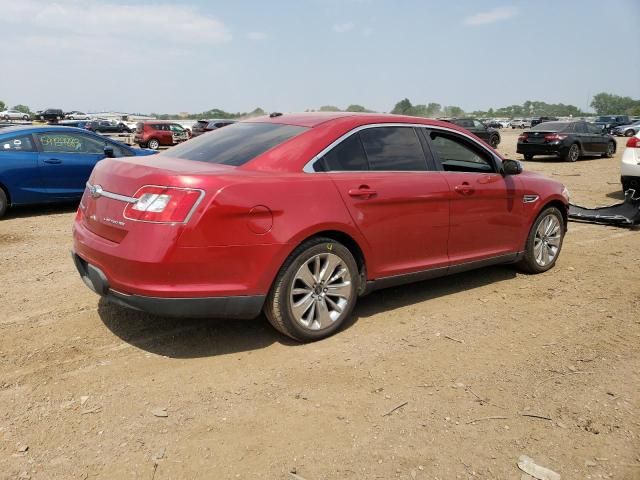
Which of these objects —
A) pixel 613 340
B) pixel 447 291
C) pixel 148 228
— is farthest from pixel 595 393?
pixel 148 228

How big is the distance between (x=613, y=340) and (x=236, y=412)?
287 cm

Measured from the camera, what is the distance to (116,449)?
2643 mm

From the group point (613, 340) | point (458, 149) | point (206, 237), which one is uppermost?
point (458, 149)

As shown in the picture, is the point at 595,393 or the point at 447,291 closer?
the point at 595,393

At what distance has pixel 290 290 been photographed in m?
3.64

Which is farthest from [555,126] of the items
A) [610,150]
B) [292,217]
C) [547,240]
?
[292,217]

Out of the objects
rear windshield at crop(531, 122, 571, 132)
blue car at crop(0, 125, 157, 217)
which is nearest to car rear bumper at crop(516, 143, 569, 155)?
rear windshield at crop(531, 122, 571, 132)

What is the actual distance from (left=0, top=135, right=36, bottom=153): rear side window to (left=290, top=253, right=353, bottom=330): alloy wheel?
6609 mm

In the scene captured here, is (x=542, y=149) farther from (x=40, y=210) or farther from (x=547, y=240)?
(x=40, y=210)

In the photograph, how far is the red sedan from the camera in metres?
3.27

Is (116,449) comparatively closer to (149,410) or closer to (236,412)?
(149,410)

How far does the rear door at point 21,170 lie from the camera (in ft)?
26.9

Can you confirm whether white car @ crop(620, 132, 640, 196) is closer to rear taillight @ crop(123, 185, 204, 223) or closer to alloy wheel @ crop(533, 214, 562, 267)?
alloy wheel @ crop(533, 214, 562, 267)

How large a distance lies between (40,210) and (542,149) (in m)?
16.1
